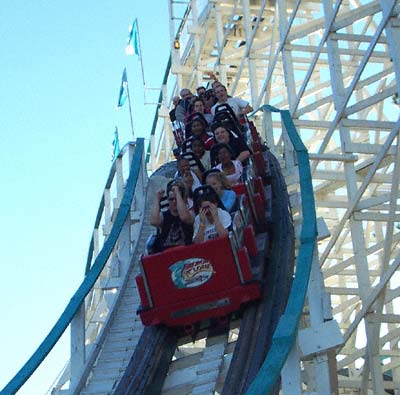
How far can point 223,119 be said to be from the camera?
23.1 ft

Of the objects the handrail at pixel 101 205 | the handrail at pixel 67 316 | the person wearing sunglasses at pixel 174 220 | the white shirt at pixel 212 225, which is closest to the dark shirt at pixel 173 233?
the person wearing sunglasses at pixel 174 220

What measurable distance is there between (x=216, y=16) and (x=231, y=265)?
28.8 feet

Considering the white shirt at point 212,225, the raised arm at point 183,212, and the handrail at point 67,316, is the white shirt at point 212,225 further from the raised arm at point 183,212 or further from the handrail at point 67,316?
the handrail at point 67,316

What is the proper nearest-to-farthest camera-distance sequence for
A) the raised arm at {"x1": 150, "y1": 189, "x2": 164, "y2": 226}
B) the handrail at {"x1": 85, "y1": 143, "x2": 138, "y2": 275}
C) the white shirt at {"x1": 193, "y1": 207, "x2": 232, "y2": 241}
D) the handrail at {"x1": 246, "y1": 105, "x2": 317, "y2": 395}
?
the handrail at {"x1": 246, "y1": 105, "x2": 317, "y2": 395}
the white shirt at {"x1": 193, "y1": 207, "x2": 232, "y2": 241}
the raised arm at {"x1": 150, "y1": 189, "x2": 164, "y2": 226}
the handrail at {"x1": 85, "y1": 143, "x2": 138, "y2": 275}

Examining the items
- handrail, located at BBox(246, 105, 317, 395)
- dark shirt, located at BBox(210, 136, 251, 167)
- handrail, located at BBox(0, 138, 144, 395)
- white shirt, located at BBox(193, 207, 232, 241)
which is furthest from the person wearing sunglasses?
dark shirt, located at BBox(210, 136, 251, 167)

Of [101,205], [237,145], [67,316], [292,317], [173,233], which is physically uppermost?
[237,145]

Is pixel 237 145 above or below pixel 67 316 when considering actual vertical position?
above

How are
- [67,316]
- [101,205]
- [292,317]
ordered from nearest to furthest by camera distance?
1. [292,317]
2. [67,316]
3. [101,205]

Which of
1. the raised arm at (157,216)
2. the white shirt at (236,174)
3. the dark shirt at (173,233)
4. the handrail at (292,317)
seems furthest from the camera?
the white shirt at (236,174)

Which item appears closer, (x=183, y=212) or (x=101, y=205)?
(x=183, y=212)

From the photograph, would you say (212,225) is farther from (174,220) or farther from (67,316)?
(67,316)

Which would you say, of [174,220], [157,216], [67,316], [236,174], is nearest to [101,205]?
[236,174]

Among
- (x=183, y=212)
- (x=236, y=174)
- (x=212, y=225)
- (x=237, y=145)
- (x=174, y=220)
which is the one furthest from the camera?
(x=237, y=145)

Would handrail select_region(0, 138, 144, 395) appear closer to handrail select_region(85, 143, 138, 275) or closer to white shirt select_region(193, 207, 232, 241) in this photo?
white shirt select_region(193, 207, 232, 241)
